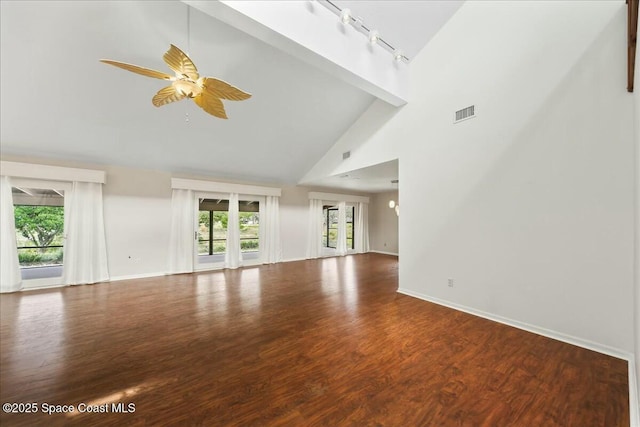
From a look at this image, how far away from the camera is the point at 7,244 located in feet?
13.6

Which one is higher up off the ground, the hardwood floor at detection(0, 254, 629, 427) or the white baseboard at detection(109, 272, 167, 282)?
the white baseboard at detection(109, 272, 167, 282)

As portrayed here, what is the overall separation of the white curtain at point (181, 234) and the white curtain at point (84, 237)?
1.23m

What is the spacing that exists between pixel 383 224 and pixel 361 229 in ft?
3.01

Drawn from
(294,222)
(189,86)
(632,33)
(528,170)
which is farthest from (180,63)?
(294,222)

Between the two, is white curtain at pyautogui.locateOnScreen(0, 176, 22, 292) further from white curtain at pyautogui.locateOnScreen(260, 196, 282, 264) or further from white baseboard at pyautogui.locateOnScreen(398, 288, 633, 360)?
white baseboard at pyautogui.locateOnScreen(398, 288, 633, 360)

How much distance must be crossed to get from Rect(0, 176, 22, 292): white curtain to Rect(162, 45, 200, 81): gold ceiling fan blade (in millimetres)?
4633

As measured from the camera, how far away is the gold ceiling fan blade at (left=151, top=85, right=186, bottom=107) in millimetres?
2566

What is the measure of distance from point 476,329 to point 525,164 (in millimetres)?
2037

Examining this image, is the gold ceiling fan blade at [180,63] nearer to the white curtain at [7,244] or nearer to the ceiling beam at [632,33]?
the ceiling beam at [632,33]

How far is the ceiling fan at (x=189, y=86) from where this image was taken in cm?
221

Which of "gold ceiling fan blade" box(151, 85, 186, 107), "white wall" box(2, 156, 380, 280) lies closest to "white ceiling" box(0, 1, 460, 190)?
"white wall" box(2, 156, 380, 280)

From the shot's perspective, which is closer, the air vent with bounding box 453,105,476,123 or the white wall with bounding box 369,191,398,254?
the air vent with bounding box 453,105,476,123

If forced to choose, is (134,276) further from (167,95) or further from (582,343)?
(582,343)

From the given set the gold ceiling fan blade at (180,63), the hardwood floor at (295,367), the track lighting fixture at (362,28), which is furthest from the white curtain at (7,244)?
the track lighting fixture at (362,28)
